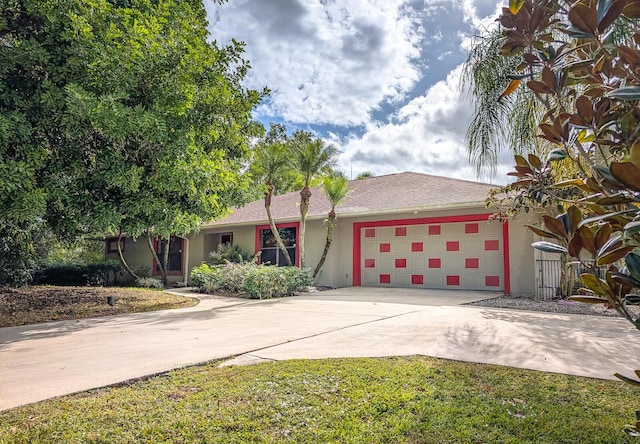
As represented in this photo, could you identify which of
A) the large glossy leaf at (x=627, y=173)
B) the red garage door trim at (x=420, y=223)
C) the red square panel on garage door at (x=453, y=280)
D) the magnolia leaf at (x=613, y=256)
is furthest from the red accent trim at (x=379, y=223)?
the large glossy leaf at (x=627, y=173)

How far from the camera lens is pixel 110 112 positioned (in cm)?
676

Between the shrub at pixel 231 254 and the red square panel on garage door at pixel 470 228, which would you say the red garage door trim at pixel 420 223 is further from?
the shrub at pixel 231 254

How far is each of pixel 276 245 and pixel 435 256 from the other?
23.1ft

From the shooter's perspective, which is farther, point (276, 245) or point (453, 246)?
point (276, 245)

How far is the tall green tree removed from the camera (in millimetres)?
7039

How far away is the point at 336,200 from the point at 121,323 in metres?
8.31

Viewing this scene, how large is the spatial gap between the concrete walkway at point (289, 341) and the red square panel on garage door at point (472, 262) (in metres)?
4.59

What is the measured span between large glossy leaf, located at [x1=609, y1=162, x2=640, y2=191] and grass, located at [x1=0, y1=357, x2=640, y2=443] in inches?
90.2

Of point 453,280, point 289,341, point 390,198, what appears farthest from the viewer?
point 390,198

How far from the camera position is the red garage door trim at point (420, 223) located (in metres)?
12.4

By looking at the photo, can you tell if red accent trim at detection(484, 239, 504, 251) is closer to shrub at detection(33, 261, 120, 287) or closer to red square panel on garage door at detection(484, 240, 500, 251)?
red square panel on garage door at detection(484, 240, 500, 251)

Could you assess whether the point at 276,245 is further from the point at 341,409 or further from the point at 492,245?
the point at 341,409

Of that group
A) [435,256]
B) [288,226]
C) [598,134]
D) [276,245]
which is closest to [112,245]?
[276,245]

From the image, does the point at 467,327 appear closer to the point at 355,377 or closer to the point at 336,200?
the point at 355,377
